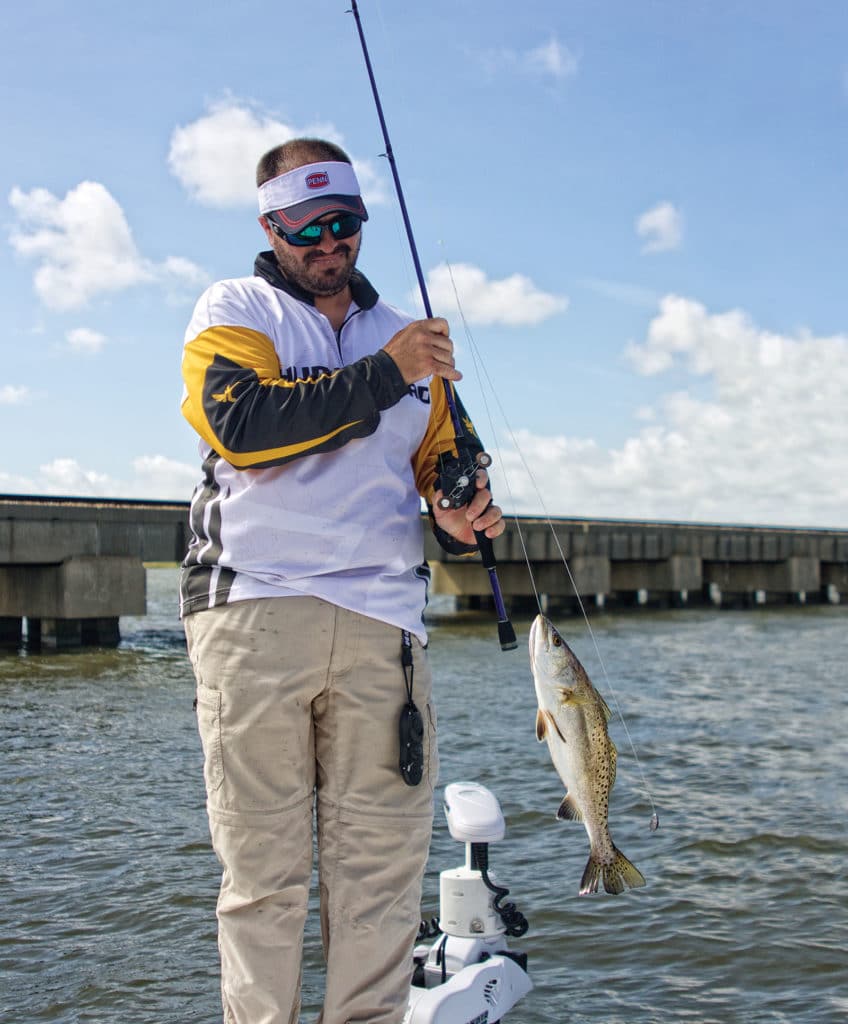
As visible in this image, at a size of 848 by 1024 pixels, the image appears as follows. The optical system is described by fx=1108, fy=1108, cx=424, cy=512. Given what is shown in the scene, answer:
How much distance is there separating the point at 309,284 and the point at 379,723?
1.43 meters

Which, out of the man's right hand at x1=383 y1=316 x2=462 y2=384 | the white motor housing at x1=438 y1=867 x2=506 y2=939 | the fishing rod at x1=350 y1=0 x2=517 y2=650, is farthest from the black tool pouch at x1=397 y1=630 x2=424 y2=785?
the white motor housing at x1=438 y1=867 x2=506 y2=939

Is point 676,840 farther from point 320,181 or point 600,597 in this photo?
point 600,597

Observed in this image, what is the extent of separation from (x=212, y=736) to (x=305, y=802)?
1.14 ft

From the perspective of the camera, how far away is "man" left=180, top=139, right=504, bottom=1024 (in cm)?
326

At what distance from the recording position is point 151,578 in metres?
82.4

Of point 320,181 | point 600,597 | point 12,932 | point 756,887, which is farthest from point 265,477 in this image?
point 600,597

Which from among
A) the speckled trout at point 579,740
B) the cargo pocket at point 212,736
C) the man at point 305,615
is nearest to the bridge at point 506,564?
the speckled trout at point 579,740

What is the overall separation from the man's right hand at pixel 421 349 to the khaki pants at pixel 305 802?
76cm

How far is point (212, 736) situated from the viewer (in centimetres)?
332

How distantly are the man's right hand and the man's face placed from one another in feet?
1.23

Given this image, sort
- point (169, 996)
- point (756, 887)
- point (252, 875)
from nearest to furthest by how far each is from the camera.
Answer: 1. point (252, 875)
2. point (169, 996)
3. point (756, 887)

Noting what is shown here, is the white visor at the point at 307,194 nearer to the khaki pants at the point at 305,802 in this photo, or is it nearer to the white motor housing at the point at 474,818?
the khaki pants at the point at 305,802

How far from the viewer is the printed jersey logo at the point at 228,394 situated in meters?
3.21

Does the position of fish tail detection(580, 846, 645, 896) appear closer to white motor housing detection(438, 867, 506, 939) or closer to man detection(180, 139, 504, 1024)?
white motor housing detection(438, 867, 506, 939)
